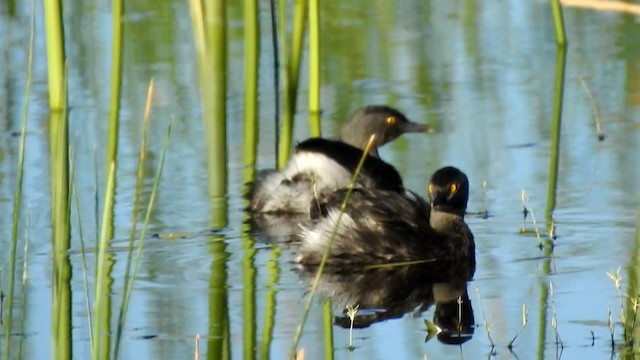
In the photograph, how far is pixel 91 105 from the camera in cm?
1010

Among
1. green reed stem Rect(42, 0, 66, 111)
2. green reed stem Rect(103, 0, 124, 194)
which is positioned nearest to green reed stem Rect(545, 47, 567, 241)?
green reed stem Rect(103, 0, 124, 194)

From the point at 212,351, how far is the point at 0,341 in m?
0.77

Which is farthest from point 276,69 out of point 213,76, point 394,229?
point 394,229

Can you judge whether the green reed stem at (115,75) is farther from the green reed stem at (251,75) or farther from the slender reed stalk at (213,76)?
the green reed stem at (251,75)

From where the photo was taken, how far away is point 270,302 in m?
6.23

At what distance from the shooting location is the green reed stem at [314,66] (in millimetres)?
9188

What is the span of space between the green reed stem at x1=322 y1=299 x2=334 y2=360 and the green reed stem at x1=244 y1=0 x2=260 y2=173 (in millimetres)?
3214

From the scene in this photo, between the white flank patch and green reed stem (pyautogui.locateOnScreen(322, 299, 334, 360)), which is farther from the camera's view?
the white flank patch

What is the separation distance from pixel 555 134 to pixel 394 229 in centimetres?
226

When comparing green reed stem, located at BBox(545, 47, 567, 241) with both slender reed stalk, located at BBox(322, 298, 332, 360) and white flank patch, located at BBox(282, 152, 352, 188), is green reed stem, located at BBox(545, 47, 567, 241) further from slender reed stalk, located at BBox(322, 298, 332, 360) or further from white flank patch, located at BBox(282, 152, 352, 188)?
slender reed stalk, located at BBox(322, 298, 332, 360)

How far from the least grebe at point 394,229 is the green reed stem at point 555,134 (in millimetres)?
431

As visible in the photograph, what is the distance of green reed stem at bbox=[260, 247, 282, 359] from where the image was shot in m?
5.51

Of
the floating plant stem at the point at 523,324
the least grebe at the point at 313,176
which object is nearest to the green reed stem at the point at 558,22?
the least grebe at the point at 313,176

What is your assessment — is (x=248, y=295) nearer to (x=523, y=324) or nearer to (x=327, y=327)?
(x=327, y=327)
